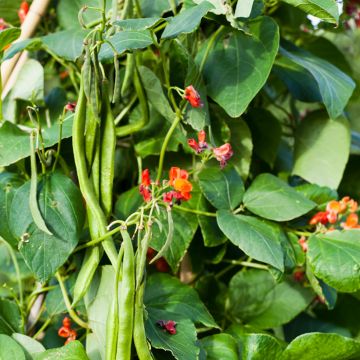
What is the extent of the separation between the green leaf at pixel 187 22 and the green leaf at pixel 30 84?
1.02 feet

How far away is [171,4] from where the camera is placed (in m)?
0.87

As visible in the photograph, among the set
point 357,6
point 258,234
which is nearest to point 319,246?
point 258,234

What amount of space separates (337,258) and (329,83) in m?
0.26

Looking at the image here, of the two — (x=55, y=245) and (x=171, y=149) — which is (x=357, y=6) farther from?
(x=55, y=245)

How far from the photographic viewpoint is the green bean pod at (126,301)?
0.65 metres

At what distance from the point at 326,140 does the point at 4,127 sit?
1.70 feet

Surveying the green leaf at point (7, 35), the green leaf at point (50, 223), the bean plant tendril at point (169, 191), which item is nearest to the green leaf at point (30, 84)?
the bean plant tendril at point (169, 191)

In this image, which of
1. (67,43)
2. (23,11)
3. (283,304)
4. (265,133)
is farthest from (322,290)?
(23,11)

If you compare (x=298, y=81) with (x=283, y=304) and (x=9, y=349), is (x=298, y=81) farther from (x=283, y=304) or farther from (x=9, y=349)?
(x=9, y=349)

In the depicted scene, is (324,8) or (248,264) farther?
(248,264)

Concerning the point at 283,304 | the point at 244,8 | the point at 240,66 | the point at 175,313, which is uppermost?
the point at 244,8

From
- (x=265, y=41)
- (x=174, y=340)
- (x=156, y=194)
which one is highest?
(x=265, y=41)

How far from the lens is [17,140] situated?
2.69 feet

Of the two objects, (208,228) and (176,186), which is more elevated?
(176,186)
